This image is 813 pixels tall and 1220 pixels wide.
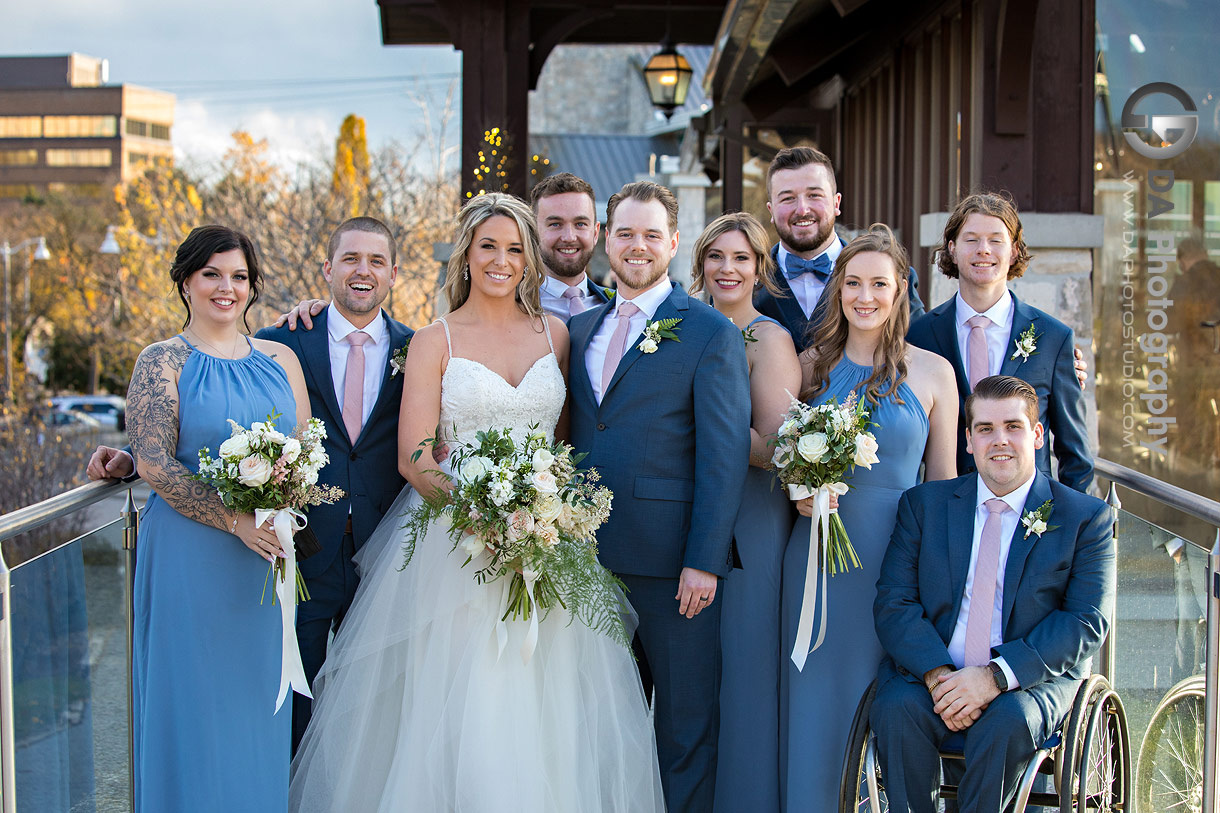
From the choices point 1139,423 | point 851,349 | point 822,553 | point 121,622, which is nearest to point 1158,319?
point 1139,423

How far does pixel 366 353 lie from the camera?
406 centimetres

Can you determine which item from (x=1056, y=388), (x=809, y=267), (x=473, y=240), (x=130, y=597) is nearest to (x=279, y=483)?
(x=130, y=597)

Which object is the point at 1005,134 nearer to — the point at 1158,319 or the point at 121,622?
the point at 1158,319

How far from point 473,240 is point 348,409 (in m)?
0.83

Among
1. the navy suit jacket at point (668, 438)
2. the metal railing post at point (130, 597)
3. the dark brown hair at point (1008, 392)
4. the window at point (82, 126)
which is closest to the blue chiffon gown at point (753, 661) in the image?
the navy suit jacket at point (668, 438)

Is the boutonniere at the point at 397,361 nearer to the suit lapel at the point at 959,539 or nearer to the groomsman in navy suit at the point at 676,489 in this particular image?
the groomsman in navy suit at the point at 676,489

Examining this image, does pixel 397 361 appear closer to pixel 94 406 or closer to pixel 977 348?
pixel 977 348

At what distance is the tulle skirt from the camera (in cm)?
324

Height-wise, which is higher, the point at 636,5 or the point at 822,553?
the point at 636,5

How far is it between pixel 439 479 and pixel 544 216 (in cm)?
171

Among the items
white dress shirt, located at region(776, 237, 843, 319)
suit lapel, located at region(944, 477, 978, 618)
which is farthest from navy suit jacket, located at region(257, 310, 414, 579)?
suit lapel, located at region(944, 477, 978, 618)

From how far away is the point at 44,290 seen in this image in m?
34.1

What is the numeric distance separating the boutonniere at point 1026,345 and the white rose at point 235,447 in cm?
268

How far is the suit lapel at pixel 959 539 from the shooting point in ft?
11.0
